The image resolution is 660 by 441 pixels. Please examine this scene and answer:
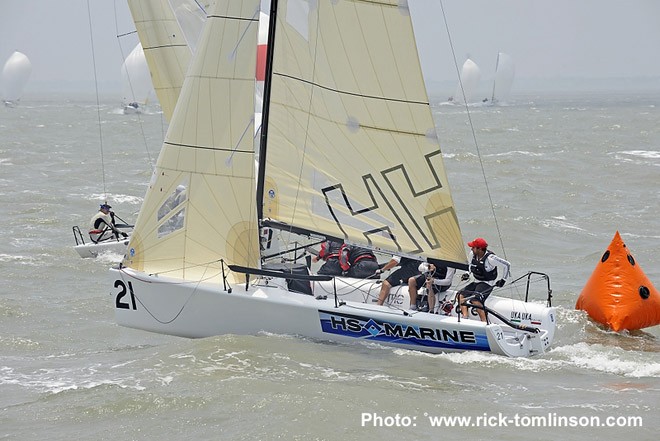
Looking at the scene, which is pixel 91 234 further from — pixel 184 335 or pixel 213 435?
pixel 213 435

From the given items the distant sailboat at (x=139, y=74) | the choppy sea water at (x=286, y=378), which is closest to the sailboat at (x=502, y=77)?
the distant sailboat at (x=139, y=74)

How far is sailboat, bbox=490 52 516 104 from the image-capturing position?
353 feet

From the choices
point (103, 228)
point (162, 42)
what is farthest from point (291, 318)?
point (103, 228)

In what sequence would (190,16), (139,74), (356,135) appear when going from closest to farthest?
(356,135) → (190,16) → (139,74)

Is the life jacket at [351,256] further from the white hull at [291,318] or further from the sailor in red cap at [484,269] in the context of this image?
the sailor in red cap at [484,269]

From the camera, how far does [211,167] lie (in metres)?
11.5

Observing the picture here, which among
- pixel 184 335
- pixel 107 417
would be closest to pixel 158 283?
pixel 184 335

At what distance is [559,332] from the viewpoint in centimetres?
1280

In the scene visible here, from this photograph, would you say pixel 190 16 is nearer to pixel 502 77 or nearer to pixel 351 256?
pixel 351 256

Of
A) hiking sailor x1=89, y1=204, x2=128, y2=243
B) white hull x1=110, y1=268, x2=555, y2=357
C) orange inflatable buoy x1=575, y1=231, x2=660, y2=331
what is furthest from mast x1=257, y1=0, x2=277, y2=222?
hiking sailor x1=89, y1=204, x2=128, y2=243

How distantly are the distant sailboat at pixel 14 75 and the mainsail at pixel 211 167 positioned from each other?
97.8 m

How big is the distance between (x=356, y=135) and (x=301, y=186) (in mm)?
827

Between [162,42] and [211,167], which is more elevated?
[162,42]

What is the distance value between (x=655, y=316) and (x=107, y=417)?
6.91 m
